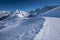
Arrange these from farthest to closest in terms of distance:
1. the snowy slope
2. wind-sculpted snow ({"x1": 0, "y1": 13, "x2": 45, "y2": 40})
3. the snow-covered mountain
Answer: wind-sculpted snow ({"x1": 0, "y1": 13, "x2": 45, "y2": 40}) → the snow-covered mountain → the snowy slope

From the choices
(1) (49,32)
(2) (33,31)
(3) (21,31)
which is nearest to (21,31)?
(3) (21,31)

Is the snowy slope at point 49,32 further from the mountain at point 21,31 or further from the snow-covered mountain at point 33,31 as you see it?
the mountain at point 21,31

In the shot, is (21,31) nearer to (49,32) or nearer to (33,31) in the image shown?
(33,31)

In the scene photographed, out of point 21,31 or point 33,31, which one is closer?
point 33,31

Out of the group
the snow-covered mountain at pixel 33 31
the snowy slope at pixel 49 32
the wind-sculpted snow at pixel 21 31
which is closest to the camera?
the snowy slope at pixel 49 32

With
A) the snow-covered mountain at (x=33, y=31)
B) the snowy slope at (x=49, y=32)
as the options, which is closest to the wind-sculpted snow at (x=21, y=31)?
the snow-covered mountain at (x=33, y=31)

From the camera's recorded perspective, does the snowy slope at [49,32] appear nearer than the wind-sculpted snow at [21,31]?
Yes

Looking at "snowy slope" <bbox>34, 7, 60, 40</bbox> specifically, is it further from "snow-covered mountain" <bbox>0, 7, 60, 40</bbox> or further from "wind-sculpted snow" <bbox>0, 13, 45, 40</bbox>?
"wind-sculpted snow" <bbox>0, 13, 45, 40</bbox>

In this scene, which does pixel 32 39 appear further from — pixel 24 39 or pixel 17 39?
pixel 17 39

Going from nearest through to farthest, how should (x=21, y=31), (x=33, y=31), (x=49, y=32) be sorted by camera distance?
1. (x=49, y=32)
2. (x=33, y=31)
3. (x=21, y=31)

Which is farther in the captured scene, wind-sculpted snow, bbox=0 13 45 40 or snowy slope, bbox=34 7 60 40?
wind-sculpted snow, bbox=0 13 45 40

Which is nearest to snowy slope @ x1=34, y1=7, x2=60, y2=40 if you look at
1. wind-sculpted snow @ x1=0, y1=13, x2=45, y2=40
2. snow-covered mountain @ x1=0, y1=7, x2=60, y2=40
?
snow-covered mountain @ x1=0, y1=7, x2=60, y2=40

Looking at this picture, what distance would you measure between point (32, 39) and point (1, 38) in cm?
201

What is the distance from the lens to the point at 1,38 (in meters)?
6.85
